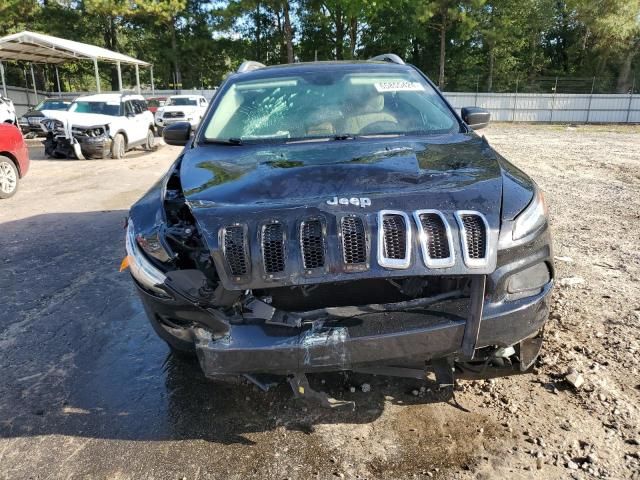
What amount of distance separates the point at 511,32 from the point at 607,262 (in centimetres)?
3663

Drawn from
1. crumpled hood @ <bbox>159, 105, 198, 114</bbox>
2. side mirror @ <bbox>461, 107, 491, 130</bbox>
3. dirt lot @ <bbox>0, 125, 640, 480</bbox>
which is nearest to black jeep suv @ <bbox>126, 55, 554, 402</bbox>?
dirt lot @ <bbox>0, 125, 640, 480</bbox>

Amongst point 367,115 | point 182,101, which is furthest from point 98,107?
point 367,115

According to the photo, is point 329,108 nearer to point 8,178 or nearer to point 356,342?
point 356,342

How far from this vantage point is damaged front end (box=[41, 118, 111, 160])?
13188 mm

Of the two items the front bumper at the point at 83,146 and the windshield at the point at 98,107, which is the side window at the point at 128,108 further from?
the front bumper at the point at 83,146

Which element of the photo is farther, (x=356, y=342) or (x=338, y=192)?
(x=338, y=192)

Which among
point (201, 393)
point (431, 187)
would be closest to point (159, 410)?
point (201, 393)

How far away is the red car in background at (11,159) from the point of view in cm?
818

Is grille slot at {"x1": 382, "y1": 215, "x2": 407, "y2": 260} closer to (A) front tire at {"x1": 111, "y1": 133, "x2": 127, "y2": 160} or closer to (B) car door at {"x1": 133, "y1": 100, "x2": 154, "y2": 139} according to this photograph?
(A) front tire at {"x1": 111, "y1": 133, "x2": 127, "y2": 160}

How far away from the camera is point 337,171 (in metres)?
2.54

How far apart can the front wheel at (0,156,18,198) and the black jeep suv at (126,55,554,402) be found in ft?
23.2

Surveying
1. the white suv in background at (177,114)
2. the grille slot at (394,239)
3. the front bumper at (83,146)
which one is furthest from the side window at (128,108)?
the grille slot at (394,239)

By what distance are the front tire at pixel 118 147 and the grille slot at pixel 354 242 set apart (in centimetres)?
1319

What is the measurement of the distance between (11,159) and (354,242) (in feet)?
27.8
